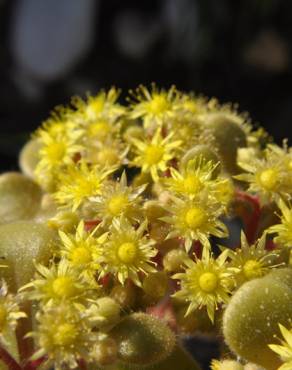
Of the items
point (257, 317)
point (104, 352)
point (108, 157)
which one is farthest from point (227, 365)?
point (108, 157)

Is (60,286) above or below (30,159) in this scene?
below

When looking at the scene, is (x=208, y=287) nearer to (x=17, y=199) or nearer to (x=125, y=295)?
(x=125, y=295)

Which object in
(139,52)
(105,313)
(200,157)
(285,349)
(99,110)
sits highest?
(139,52)

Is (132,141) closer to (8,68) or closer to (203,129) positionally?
(203,129)

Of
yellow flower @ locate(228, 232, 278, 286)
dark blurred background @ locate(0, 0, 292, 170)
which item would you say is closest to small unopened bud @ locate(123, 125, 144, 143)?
yellow flower @ locate(228, 232, 278, 286)

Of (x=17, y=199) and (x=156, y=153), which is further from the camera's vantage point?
(x=17, y=199)

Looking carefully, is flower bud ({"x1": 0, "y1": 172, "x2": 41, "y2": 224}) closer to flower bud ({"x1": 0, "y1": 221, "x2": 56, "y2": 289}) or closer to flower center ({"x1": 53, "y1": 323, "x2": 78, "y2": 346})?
flower bud ({"x1": 0, "y1": 221, "x2": 56, "y2": 289})

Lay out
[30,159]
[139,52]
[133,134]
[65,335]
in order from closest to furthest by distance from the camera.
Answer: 1. [65,335]
2. [133,134]
3. [30,159]
4. [139,52]

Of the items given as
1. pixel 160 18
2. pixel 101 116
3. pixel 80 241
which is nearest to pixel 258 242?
pixel 80 241
